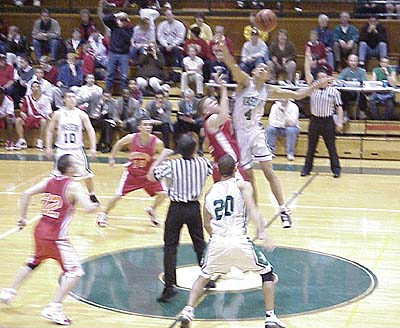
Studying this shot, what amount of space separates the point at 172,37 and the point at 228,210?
13755 millimetres

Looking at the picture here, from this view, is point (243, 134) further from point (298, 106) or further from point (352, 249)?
point (298, 106)

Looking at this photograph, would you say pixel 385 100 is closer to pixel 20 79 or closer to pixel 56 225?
pixel 20 79

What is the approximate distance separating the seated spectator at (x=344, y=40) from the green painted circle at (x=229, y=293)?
1024 cm

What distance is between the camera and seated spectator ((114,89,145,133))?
18.5 m

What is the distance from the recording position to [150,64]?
2006 centimetres

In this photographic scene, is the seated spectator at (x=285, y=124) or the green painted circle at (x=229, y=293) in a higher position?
the seated spectator at (x=285, y=124)

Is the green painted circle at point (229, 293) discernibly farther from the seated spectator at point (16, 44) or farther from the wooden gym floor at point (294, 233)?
the seated spectator at point (16, 44)

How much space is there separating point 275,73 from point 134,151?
8.16m

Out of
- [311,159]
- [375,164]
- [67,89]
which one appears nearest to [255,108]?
[311,159]

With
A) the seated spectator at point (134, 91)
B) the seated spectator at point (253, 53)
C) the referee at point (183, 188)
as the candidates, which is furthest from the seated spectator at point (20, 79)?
the referee at point (183, 188)

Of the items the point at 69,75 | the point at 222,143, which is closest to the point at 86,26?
the point at 69,75

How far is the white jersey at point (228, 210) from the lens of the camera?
7426mm

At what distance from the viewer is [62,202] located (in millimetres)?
7820

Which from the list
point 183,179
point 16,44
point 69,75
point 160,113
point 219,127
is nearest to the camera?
point 183,179
